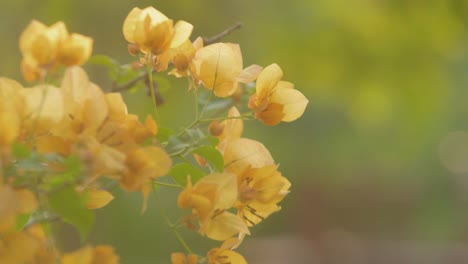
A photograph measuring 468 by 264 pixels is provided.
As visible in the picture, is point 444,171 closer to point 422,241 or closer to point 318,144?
point 422,241

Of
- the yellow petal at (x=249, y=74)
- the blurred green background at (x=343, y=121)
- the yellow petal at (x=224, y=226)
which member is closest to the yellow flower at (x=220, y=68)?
the yellow petal at (x=249, y=74)

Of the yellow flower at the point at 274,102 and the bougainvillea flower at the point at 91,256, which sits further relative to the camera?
the yellow flower at the point at 274,102

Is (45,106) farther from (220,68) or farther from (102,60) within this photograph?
(102,60)

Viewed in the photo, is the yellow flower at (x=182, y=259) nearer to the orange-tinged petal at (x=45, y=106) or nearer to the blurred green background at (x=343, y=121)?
the orange-tinged petal at (x=45, y=106)

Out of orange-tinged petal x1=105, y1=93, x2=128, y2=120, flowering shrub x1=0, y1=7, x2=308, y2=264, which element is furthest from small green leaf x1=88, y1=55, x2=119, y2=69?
orange-tinged petal x1=105, y1=93, x2=128, y2=120

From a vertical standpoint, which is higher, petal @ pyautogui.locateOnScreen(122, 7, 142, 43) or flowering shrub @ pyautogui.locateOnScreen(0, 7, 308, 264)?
petal @ pyautogui.locateOnScreen(122, 7, 142, 43)

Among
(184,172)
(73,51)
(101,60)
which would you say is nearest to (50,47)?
(73,51)

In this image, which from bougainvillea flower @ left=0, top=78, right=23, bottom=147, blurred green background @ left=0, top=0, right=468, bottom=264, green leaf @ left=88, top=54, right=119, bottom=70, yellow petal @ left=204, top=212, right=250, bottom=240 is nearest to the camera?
bougainvillea flower @ left=0, top=78, right=23, bottom=147

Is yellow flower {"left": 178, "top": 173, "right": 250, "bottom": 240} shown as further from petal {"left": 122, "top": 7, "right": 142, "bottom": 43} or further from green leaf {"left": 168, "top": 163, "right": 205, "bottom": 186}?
petal {"left": 122, "top": 7, "right": 142, "bottom": 43}
